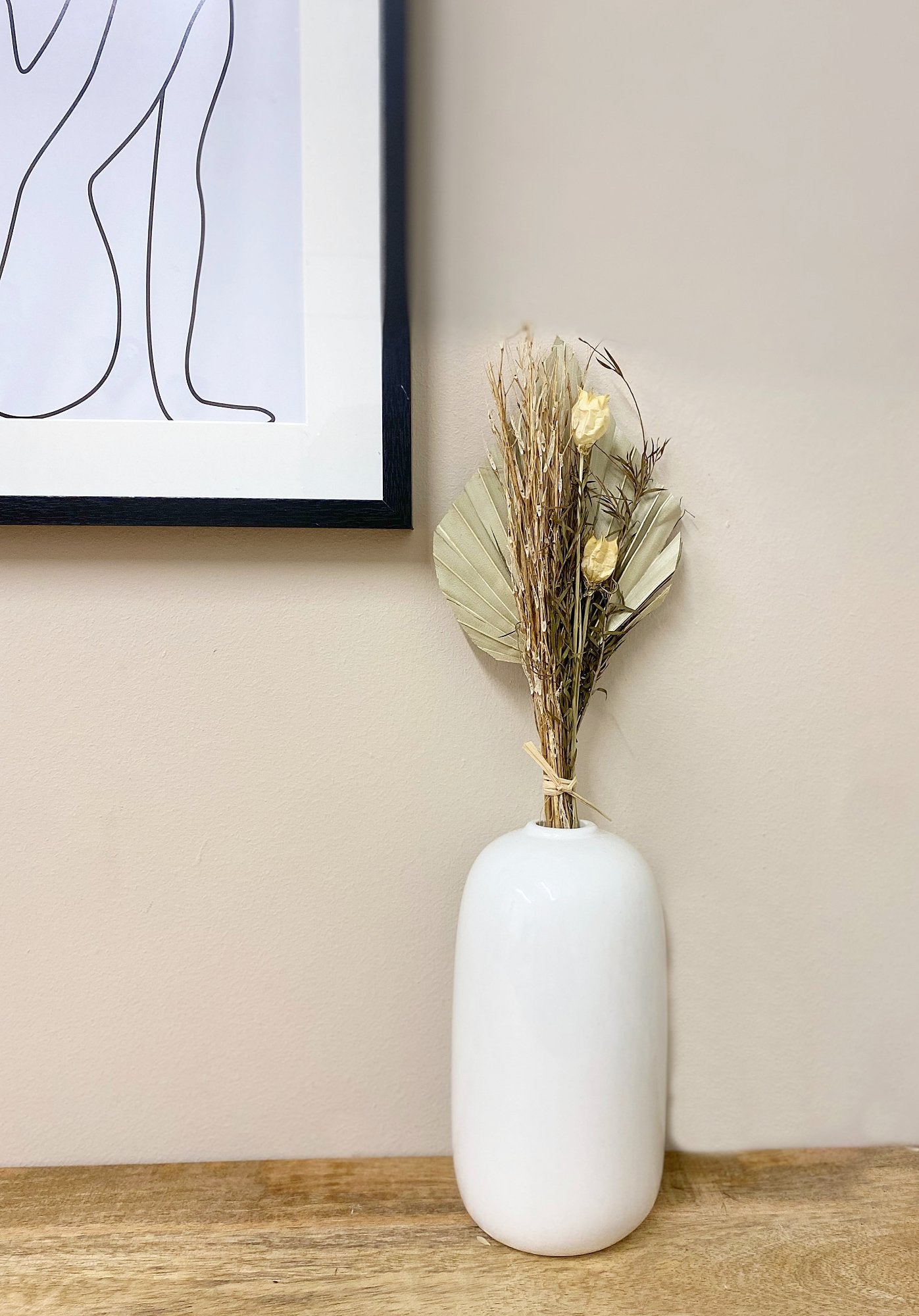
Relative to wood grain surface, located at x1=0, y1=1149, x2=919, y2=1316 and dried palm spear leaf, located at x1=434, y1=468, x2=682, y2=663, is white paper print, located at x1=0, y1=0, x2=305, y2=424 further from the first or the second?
wood grain surface, located at x1=0, y1=1149, x2=919, y2=1316

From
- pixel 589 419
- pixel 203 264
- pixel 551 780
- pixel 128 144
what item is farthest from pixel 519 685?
pixel 128 144

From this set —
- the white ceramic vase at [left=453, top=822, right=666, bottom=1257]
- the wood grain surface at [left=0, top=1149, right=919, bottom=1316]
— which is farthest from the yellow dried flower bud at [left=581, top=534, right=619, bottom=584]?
the wood grain surface at [left=0, top=1149, right=919, bottom=1316]

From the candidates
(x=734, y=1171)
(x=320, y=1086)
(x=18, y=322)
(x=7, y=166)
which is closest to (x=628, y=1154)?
(x=734, y=1171)

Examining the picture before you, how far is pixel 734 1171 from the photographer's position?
880 mm

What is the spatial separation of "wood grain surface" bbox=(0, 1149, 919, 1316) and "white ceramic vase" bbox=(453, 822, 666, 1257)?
4cm

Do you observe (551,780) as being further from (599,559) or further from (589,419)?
(589,419)

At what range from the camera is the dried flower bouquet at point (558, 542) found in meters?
0.77

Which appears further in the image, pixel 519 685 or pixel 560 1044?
pixel 519 685

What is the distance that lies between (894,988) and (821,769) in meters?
0.24

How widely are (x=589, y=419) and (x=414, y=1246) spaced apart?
715 millimetres

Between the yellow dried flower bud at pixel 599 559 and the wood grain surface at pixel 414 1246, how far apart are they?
58 centimetres

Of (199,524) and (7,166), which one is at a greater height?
(7,166)

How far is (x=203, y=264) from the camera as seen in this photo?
2.63 feet

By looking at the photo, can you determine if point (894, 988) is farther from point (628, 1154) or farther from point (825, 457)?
point (825, 457)
